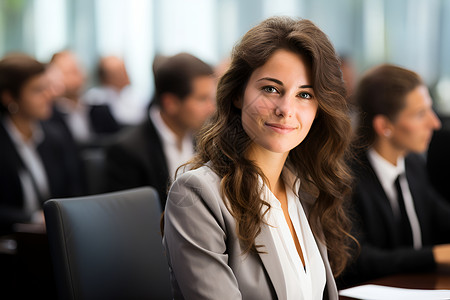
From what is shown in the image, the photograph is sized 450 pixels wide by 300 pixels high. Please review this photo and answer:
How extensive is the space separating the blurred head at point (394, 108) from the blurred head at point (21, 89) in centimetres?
230

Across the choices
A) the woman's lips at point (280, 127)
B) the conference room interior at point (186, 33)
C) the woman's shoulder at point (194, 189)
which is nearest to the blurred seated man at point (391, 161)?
the woman's lips at point (280, 127)

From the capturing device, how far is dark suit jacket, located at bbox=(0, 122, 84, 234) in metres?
3.55

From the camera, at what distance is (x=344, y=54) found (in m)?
7.27

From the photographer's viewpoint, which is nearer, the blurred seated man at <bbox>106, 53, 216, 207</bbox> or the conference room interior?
the blurred seated man at <bbox>106, 53, 216, 207</bbox>

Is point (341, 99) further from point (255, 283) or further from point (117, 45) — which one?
point (117, 45)

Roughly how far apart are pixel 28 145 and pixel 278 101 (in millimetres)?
2914

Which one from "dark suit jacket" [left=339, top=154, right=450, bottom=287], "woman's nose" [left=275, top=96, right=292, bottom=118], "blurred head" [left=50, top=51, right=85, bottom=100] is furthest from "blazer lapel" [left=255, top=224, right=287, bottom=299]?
"blurred head" [left=50, top=51, right=85, bottom=100]

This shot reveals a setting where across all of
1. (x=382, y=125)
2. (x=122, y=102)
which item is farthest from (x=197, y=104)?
(x=122, y=102)

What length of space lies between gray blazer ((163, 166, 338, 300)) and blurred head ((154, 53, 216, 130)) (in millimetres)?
1883

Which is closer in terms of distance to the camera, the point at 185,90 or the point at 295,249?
the point at 295,249

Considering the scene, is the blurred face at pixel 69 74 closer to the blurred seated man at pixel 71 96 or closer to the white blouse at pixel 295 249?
the blurred seated man at pixel 71 96

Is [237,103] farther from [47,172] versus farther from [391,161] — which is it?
[47,172]

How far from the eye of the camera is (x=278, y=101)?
4.87 ft

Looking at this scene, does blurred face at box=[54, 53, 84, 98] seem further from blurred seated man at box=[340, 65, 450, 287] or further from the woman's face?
the woman's face
